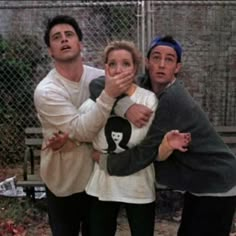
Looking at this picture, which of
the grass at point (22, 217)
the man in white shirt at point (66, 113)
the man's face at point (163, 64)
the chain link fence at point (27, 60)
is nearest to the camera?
the man's face at point (163, 64)

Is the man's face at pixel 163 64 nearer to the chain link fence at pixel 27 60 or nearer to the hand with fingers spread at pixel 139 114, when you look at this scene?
the hand with fingers spread at pixel 139 114

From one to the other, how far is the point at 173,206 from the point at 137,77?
295 cm

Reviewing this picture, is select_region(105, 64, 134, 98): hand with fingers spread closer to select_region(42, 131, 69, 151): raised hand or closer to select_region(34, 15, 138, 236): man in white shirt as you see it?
select_region(34, 15, 138, 236): man in white shirt

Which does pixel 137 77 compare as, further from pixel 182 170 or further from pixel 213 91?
pixel 213 91

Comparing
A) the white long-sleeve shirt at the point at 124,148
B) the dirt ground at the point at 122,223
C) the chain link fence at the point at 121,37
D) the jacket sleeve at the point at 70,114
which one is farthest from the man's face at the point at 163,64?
the chain link fence at the point at 121,37

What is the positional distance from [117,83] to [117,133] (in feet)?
0.92

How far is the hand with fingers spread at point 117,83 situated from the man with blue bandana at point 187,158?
118 millimetres

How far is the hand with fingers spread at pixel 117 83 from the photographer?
2738 mm

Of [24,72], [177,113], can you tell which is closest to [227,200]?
[177,113]

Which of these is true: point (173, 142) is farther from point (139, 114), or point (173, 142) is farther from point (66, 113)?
point (66, 113)

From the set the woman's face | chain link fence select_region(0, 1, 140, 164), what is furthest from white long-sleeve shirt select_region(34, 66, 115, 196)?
chain link fence select_region(0, 1, 140, 164)

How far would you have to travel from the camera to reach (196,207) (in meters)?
2.88

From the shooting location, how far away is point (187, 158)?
281 centimetres

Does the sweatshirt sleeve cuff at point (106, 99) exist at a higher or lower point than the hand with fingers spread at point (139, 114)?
higher
